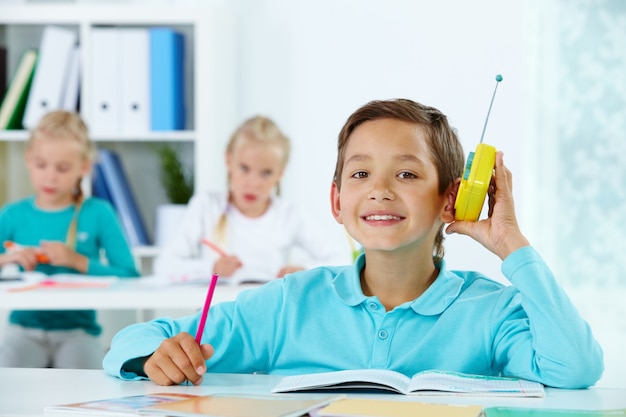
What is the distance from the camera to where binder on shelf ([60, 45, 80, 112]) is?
381 centimetres

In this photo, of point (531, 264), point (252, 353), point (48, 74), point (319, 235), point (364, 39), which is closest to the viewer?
point (531, 264)

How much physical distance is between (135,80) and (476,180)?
103 inches

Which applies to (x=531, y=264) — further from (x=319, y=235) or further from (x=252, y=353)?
(x=319, y=235)

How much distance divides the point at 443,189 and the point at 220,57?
8.13ft

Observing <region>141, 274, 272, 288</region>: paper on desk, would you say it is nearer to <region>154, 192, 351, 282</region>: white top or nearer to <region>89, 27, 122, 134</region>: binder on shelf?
<region>154, 192, 351, 282</region>: white top

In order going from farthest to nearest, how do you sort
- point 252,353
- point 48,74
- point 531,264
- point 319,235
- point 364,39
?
point 364,39 → point 48,74 → point 319,235 → point 252,353 → point 531,264

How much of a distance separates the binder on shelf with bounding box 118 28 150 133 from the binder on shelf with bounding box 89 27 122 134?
0.08 feet

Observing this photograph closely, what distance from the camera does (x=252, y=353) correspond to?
4.88ft

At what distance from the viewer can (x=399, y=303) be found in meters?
1.51

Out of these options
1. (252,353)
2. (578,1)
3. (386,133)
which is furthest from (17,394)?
(578,1)

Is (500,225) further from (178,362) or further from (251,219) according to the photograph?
(251,219)

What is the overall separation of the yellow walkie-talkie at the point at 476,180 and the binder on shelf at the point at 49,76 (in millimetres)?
2692

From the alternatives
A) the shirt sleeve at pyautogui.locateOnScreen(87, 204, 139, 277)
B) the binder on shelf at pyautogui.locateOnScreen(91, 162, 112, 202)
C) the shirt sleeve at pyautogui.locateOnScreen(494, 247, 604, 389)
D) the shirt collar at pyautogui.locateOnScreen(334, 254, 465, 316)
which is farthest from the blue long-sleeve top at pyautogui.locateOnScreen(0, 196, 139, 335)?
the shirt sleeve at pyautogui.locateOnScreen(494, 247, 604, 389)

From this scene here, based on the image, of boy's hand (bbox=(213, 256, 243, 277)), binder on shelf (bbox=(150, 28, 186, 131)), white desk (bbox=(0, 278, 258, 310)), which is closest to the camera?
white desk (bbox=(0, 278, 258, 310))
